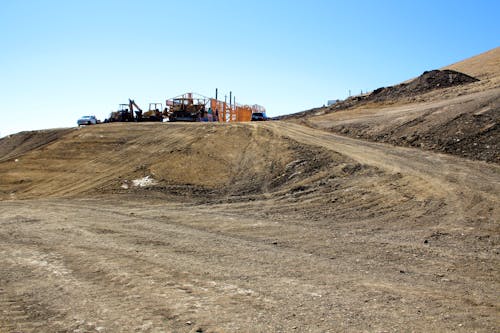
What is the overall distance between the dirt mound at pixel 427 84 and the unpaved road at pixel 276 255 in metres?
20.0

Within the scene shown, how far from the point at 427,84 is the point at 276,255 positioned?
3189cm

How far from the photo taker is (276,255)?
27.9ft

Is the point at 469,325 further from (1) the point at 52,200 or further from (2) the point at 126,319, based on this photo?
(1) the point at 52,200

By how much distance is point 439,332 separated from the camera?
5.05 m

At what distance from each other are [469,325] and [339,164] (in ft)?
38.8

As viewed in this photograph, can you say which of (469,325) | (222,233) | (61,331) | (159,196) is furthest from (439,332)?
(159,196)

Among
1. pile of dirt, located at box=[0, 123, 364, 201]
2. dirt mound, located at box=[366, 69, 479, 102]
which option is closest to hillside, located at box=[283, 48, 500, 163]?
dirt mound, located at box=[366, 69, 479, 102]

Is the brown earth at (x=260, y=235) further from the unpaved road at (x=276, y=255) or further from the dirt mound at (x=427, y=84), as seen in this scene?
the dirt mound at (x=427, y=84)

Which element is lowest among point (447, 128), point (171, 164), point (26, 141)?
point (171, 164)

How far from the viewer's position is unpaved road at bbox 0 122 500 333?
5480 millimetres

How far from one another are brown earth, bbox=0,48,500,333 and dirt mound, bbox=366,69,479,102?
12811 millimetres

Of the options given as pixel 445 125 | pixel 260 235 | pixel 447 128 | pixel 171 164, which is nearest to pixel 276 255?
pixel 260 235

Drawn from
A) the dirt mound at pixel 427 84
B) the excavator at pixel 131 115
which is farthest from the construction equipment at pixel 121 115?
the dirt mound at pixel 427 84

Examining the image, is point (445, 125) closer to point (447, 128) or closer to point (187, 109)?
point (447, 128)
